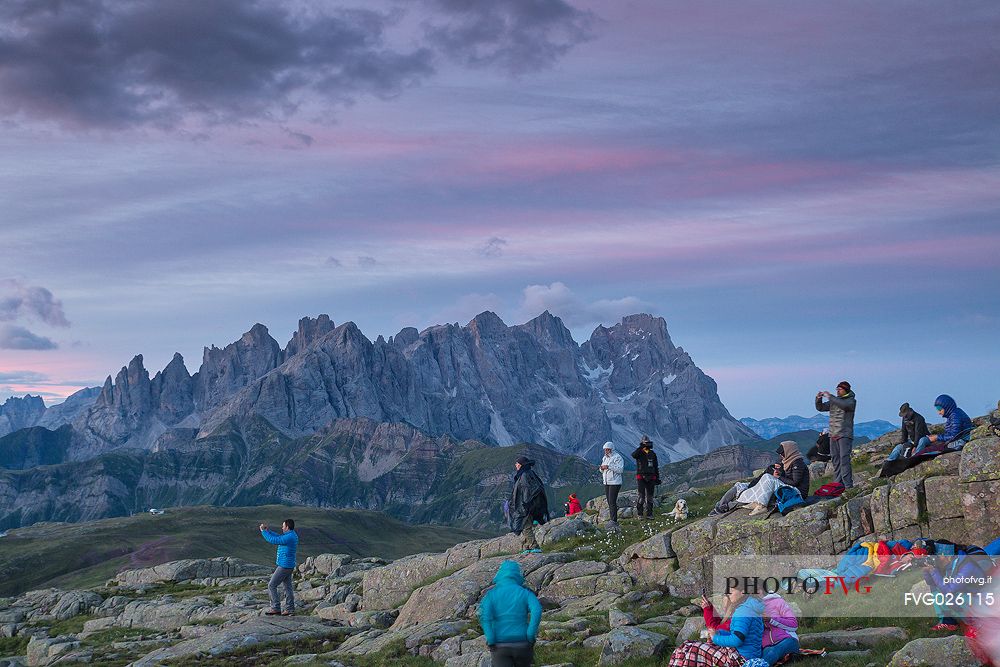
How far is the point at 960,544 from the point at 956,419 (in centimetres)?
1007

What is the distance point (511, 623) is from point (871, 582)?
11702 mm

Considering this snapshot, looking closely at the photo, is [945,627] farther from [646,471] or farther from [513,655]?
[646,471]

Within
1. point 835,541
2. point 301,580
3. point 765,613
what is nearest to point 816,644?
point 765,613

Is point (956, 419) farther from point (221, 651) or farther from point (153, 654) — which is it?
point (153, 654)

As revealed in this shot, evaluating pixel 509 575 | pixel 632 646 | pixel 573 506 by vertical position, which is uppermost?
pixel 509 575

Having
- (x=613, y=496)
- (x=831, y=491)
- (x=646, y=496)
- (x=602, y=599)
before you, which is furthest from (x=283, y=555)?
(x=831, y=491)

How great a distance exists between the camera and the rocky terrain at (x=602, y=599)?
22.8 m

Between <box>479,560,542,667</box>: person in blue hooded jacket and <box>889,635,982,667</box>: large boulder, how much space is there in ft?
26.8

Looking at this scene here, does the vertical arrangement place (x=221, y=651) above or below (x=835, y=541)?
below

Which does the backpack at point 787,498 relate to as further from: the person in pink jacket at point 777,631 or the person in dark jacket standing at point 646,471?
the person in dark jacket standing at point 646,471

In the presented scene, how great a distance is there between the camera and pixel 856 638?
812 inches

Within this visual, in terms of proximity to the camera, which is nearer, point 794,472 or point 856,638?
point 856,638

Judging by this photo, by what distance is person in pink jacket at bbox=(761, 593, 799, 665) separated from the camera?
766 inches

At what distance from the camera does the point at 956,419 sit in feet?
107
